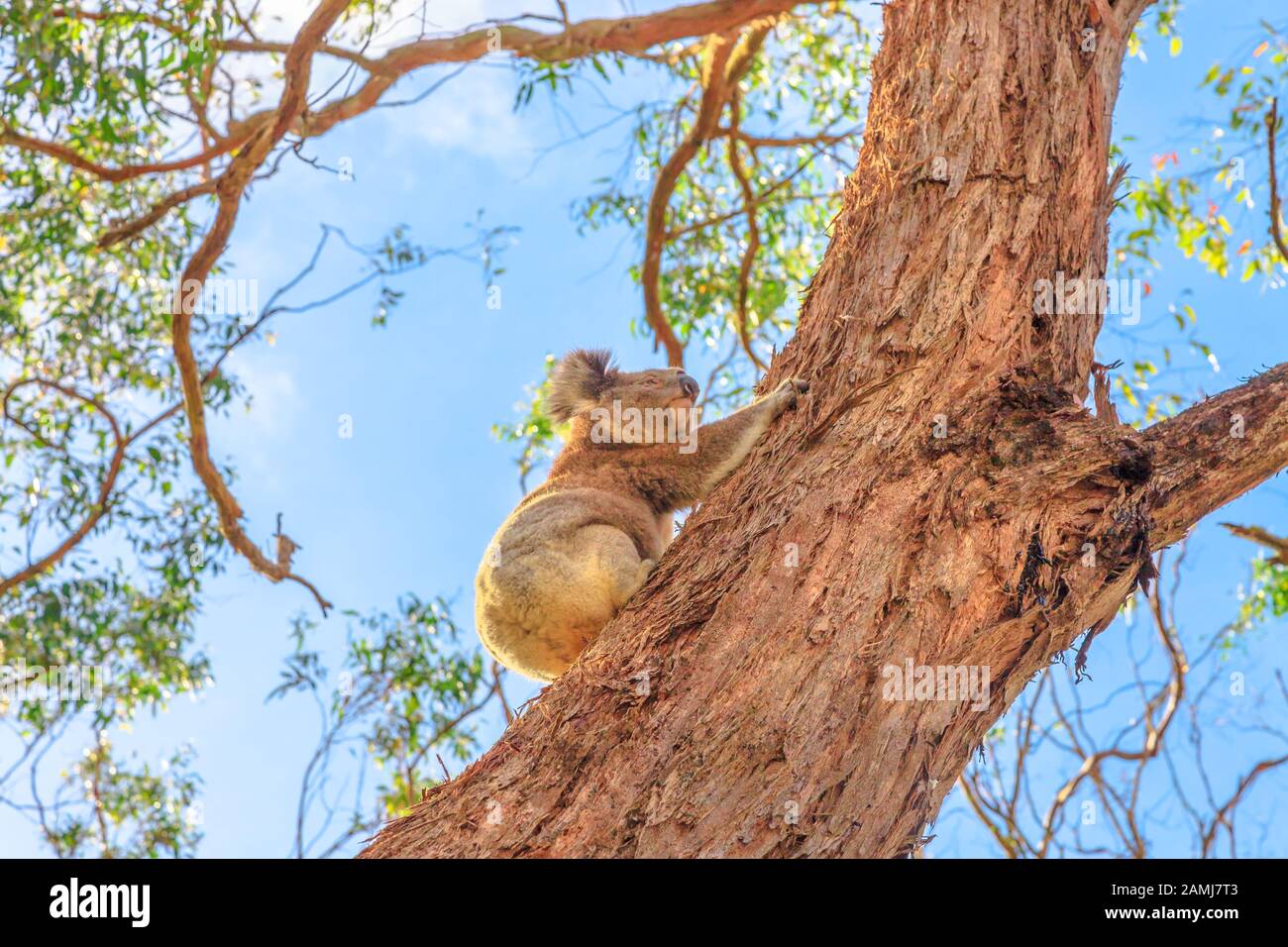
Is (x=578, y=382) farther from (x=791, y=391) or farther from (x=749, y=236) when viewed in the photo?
(x=749, y=236)

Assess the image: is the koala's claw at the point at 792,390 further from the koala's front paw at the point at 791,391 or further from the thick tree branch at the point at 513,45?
the thick tree branch at the point at 513,45

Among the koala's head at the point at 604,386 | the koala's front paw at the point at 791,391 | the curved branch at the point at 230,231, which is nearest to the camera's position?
the koala's front paw at the point at 791,391

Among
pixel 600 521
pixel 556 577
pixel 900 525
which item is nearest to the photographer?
pixel 900 525

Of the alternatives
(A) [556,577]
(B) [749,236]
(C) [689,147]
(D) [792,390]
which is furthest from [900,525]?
(B) [749,236]

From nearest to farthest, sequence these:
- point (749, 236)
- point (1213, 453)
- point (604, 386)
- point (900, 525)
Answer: point (900, 525), point (1213, 453), point (604, 386), point (749, 236)

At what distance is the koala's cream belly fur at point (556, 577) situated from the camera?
4.22 m

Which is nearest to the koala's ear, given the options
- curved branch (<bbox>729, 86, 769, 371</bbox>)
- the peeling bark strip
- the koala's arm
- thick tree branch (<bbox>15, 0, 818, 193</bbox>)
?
the koala's arm

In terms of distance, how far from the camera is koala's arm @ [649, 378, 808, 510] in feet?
13.0

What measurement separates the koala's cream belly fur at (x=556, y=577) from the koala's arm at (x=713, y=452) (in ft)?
0.54

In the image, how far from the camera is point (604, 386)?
5.81 meters

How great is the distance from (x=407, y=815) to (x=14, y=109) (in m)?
7.24

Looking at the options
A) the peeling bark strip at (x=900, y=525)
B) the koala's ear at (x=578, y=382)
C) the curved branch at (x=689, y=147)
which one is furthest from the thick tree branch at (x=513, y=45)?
the peeling bark strip at (x=900, y=525)

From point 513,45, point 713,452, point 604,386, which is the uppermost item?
point 513,45

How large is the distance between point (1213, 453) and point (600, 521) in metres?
2.16
